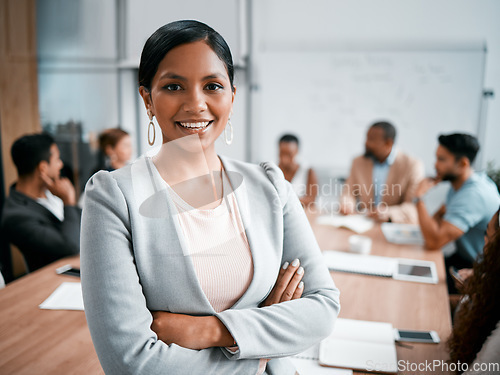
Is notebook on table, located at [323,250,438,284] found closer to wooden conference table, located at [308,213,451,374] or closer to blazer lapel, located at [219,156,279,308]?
wooden conference table, located at [308,213,451,374]

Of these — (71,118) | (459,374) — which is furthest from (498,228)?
(71,118)

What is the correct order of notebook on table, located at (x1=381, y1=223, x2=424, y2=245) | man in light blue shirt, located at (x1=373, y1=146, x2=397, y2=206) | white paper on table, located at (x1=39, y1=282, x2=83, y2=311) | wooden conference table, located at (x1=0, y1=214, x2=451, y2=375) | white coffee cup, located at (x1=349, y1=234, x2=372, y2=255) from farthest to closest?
man in light blue shirt, located at (x1=373, y1=146, x2=397, y2=206)
notebook on table, located at (x1=381, y1=223, x2=424, y2=245)
white coffee cup, located at (x1=349, y1=234, x2=372, y2=255)
white paper on table, located at (x1=39, y1=282, x2=83, y2=311)
wooden conference table, located at (x1=0, y1=214, x2=451, y2=375)

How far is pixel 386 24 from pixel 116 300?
3.11m

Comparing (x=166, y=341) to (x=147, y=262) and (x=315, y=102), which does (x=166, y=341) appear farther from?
(x=315, y=102)

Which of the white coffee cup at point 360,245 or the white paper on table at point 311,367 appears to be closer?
the white paper on table at point 311,367

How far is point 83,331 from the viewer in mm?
1131

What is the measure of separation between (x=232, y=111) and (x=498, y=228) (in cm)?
65

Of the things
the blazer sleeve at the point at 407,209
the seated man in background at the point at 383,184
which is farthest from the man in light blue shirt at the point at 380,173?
the blazer sleeve at the point at 407,209

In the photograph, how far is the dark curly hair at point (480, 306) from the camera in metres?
0.86

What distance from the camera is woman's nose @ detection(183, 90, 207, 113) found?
0.68 m

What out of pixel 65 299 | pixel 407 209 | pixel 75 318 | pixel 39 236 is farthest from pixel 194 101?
pixel 407 209

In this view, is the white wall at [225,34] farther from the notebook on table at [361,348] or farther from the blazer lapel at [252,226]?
the notebook on table at [361,348]

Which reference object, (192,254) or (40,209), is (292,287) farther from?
(40,209)

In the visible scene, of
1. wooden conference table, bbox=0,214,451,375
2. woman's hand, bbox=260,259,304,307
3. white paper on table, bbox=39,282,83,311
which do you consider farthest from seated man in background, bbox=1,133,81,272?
woman's hand, bbox=260,259,304,307
